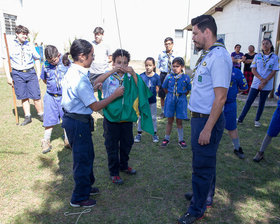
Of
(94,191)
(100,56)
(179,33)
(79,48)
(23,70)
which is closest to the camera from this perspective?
(79,48)

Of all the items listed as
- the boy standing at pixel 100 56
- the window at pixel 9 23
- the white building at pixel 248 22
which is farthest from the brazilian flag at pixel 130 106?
the window at pixel 9 23

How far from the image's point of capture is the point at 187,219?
2648 mm

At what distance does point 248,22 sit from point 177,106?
8.34 m

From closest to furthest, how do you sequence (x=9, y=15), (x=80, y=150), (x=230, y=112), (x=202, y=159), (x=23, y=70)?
(x=202, y=159), (x=80, y=150), (x=230, y=112), (x=23, y=70), (x=9, y=15)

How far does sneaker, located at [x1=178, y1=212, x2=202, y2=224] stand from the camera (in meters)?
2.64

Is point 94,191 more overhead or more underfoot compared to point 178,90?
more underfoot

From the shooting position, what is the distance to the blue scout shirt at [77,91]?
256cm

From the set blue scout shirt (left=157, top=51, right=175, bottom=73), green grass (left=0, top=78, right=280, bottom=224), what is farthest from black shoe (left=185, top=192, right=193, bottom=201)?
blue scout shirt (left=157, top=51, right=175, bottom=73)

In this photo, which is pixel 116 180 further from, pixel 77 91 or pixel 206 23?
pixel 206 23

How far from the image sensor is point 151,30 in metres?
21.3

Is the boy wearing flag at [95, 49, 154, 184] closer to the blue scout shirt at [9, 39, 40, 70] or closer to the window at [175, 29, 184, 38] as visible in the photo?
the blue scout shirt at [9, 39, 40, 70]

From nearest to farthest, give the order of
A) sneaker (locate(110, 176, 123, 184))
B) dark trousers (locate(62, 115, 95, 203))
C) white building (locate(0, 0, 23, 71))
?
dark trousers (locate(62, 115, 95, 203)) < sneaker (locate(110, 176, 123, 184)) < white building (locate(0, 0, 23, 71))

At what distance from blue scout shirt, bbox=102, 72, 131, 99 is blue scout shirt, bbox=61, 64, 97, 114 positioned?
0.56m

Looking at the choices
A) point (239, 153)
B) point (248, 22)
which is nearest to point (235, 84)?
point (239, 153)
